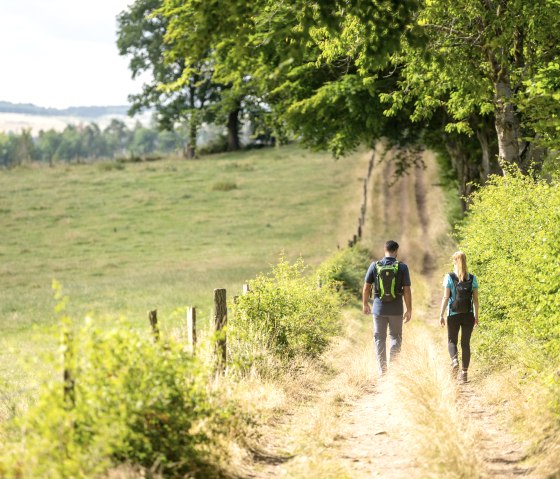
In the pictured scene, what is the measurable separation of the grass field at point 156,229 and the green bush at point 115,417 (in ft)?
40.0

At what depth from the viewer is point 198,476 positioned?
6.63 metres

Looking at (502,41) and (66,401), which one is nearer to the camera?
(66,401)

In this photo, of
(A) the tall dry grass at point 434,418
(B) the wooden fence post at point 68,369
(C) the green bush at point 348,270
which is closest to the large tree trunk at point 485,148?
(C) the green bush at point 348,270

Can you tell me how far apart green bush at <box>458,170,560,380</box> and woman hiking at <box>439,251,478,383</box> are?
40 centimetres

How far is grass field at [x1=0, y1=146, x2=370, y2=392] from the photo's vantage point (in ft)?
93.2

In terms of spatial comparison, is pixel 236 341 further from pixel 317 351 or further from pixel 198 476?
pixel 198 476

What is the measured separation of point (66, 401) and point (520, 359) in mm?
6533

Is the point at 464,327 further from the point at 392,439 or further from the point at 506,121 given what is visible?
the point at 506,121

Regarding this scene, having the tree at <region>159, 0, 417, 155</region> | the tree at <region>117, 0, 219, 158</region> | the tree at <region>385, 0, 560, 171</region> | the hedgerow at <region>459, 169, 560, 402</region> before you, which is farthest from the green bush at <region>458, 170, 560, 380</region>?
the tree at <region>117, 0, 219, 158</region>

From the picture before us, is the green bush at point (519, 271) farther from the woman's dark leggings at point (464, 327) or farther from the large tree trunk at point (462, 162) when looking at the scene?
the large tree trunk at point (462, 162)

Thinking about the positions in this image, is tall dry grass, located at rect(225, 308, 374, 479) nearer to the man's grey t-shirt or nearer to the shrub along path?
the shrub along path

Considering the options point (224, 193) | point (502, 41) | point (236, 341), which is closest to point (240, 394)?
point (236, 341)

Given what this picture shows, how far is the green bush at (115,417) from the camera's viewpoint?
5543 millimetres

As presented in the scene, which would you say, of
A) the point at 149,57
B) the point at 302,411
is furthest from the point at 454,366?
the point at 149,57
